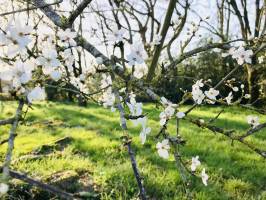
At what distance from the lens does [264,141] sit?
8.11 m

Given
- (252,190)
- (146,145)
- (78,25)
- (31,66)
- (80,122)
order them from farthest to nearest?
(78,25)
(80,122)
(146,145)
(252,190)
(31,66)

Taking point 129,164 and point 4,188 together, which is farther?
point 129,164

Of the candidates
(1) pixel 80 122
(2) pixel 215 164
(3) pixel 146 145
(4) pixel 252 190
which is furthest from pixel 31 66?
(1) pixel 80 122

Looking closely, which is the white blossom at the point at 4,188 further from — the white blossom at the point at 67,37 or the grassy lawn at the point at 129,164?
the grassy lawn at the point at 129,164

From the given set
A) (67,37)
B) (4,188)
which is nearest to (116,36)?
(67,37)

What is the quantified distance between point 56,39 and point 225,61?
15.8m

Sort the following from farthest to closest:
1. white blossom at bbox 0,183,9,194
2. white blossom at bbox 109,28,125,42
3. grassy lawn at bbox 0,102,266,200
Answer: grassy lawn at bbox 0,102,266,200 → white blossom at bbox 109,28,125,42 → white blossom at bbox 0,183,9,194

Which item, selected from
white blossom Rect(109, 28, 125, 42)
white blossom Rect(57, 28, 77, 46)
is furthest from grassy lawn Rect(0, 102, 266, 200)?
white blossom Rect(109, 28, 125, 42)

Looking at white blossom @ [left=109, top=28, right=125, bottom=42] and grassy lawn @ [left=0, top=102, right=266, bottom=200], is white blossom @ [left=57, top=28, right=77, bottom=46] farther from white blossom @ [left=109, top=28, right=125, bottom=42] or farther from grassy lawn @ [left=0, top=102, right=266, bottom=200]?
grassy lawn @ [left=0, top=102, right=266, bottom=200]

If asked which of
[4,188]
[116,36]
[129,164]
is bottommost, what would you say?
[129,164]

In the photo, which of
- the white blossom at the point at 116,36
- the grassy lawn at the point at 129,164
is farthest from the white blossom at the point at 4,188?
the grassy lawn at the point at 129,164

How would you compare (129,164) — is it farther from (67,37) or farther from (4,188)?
(4,188)

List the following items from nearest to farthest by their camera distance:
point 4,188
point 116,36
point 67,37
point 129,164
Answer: point 4,188 < point 116,36 < point 67,37 < point 129,164

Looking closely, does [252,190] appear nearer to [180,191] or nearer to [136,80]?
[180,191]
